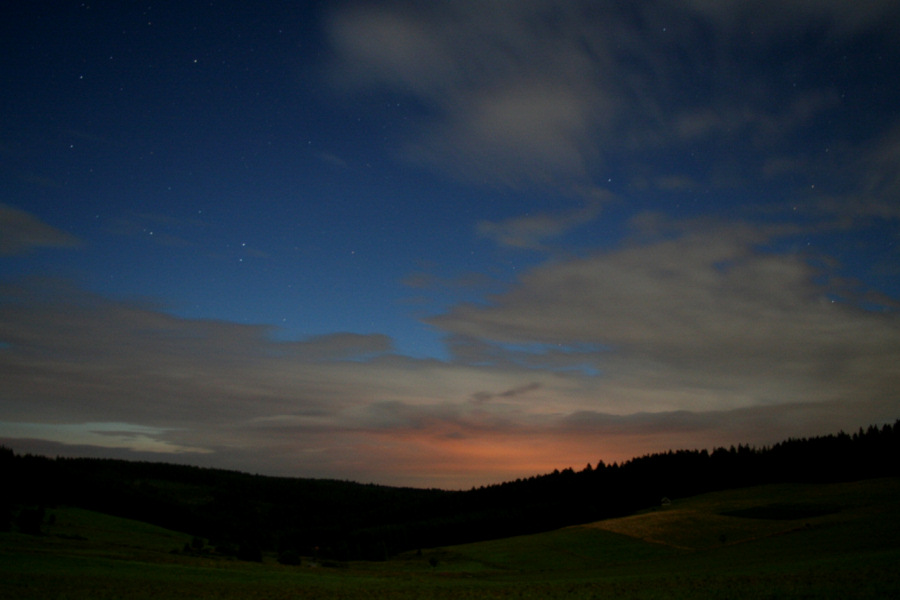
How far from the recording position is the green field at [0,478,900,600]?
3073 centimetres

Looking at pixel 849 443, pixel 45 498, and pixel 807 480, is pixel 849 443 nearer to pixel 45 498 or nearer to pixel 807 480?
pixel 807 480

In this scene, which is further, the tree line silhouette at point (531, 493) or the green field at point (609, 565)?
the tree line silhouette at point (531, 493)

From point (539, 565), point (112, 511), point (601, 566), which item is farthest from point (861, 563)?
point (112, 511)

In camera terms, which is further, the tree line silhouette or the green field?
the tree line silhouette

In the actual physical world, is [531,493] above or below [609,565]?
below

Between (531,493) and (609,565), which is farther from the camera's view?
(531,493)

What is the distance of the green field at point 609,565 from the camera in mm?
30734

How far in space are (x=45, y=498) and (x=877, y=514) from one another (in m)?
150

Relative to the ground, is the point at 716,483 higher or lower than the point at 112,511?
higher

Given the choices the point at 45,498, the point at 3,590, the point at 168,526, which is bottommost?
the point at 168,526

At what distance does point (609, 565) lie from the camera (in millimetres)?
60531

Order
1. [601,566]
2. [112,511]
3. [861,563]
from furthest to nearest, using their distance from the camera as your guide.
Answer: [112,511]
[601,566]
[861,563]

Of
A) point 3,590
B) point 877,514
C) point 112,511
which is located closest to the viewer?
point 3,590

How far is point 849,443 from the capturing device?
5482 inches
